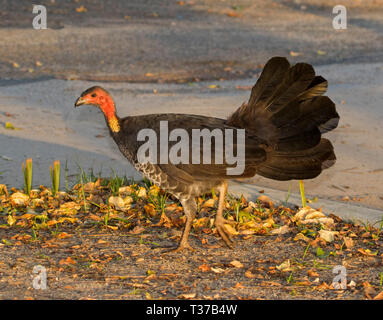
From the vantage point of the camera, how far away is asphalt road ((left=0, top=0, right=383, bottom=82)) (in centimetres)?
1154

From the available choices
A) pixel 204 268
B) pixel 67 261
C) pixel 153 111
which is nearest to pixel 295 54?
pixel 153 111

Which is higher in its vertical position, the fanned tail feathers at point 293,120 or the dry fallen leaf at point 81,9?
the dry fallen leaf at point 81,9

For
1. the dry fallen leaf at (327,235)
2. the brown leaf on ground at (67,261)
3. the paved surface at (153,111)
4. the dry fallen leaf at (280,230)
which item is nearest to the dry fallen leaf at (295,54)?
the paved surface at (153,111)

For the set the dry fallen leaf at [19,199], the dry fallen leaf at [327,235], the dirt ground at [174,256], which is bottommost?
the dirt ground at [174,256]

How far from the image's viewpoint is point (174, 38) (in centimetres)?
1383

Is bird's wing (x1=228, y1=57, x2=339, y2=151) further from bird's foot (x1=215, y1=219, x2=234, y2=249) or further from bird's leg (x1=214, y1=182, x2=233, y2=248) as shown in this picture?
bird's foot (x1=215, y1=219, x2=234, y2=249)

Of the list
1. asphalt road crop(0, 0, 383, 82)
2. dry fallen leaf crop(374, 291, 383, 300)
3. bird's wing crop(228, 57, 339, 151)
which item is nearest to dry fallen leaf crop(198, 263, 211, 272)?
bird's wing crop(228, 57, 339, 151)

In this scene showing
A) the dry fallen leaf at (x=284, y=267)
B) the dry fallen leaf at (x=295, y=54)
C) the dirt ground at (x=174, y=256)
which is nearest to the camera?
the dirt ground at (x=174, y=256)

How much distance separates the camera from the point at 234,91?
10.2 meters

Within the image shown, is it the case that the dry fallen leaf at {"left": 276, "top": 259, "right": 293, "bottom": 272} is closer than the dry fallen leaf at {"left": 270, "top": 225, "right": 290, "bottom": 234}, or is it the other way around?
the dry fallen leaf at {"left": 276, "top": 259, "right": 293, "bottom": 272}

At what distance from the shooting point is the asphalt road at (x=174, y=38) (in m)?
11.5

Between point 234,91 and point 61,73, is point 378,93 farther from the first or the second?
point 61,73

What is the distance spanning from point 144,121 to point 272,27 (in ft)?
35.9

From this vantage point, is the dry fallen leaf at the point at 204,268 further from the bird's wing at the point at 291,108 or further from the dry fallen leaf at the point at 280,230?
the bird's wing at the point at 291,108
